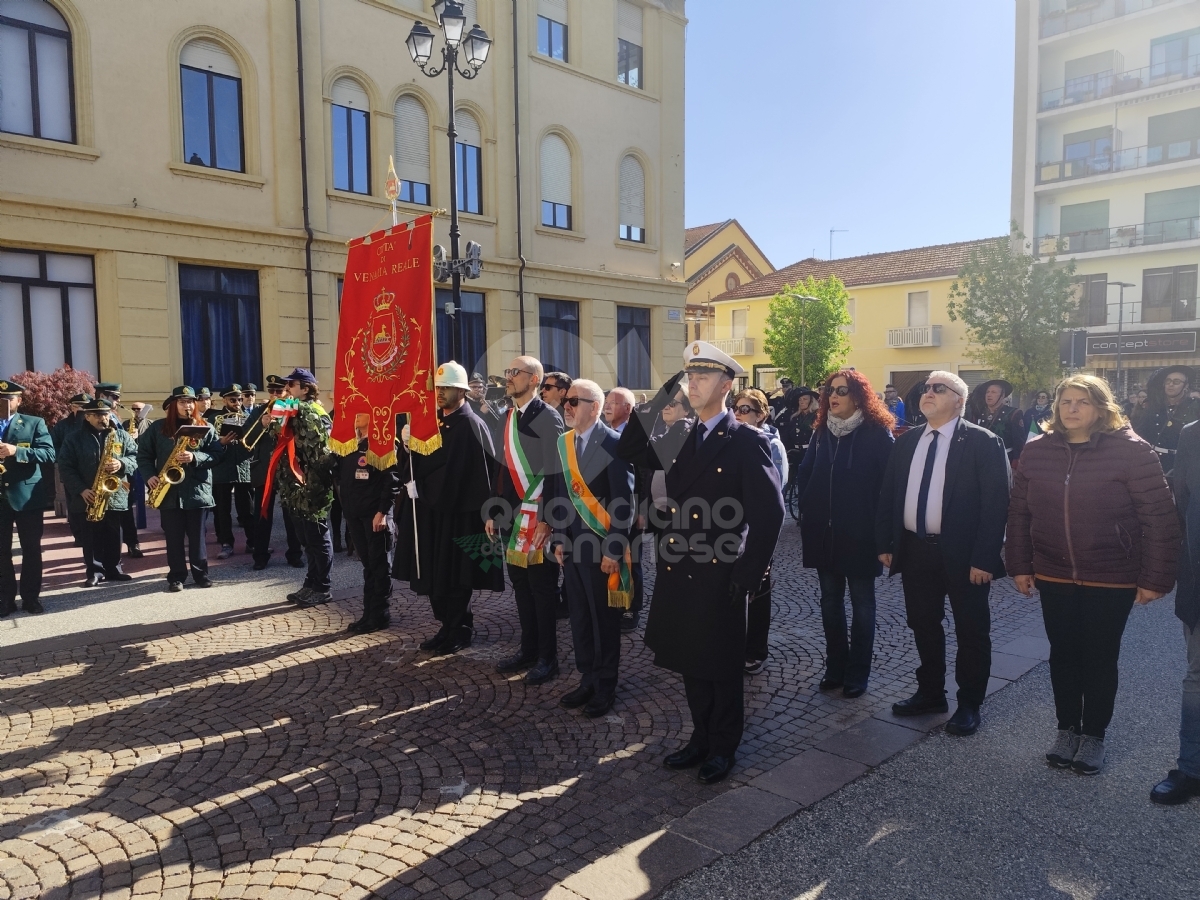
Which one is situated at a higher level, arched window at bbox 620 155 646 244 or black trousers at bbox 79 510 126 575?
arched window at bbox 620 155 646 244

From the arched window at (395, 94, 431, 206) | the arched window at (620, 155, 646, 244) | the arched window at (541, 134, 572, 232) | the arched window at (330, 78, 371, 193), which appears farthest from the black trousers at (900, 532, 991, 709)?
the arched window at (620, 155, 646, 244)

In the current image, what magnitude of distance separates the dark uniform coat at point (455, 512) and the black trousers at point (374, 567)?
1.62 ft

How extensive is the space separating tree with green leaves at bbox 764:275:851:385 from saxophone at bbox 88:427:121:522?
1323 inches

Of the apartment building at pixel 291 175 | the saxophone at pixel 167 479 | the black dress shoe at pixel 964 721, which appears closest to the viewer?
the black dress shoe at pixel 964 721

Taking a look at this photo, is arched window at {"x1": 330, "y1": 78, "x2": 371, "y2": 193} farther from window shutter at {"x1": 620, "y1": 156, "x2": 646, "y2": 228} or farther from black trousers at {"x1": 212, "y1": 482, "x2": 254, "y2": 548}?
black trousers at {"x1": 212, "y1": 482, "x2": 254, "y2": 548}

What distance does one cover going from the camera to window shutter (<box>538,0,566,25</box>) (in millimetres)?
19672

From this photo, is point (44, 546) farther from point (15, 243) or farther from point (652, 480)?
point (652, 480)

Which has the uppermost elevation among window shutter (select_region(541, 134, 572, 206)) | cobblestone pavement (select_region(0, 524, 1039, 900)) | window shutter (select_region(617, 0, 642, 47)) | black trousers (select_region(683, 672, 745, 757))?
window shutter (select_region(617, 0, 642, 47))

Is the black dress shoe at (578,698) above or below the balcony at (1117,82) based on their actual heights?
below

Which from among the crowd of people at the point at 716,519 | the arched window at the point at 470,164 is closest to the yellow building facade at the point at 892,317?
the arched window at the point at 470,164

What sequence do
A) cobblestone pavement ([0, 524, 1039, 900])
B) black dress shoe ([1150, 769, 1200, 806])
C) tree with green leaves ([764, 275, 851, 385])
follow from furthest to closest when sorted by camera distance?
→ 1. tree with green leaves ([764, 275, 851, 385])
2. black dress shoe ([1150, 769, 1200, 806])
3. cobblestone pavement ([0, 524, 1039, 900])

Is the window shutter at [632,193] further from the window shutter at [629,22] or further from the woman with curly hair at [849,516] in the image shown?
the woman with curly hair at [849,516]

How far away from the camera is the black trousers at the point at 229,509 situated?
32.0 ft

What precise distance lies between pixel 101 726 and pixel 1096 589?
5313 mm
